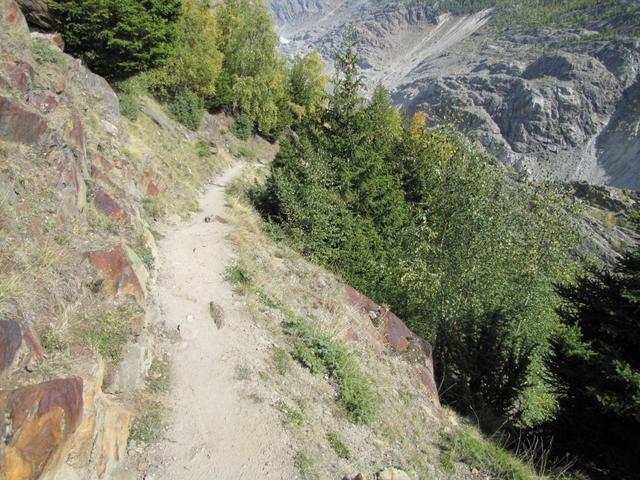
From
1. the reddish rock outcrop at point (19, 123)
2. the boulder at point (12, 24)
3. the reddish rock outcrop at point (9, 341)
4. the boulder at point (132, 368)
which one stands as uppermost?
the boulder at point (12, 24)

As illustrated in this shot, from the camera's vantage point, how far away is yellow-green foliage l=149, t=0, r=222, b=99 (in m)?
25.9

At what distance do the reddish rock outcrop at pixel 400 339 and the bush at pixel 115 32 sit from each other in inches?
570

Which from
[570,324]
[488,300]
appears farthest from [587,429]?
[488,300]

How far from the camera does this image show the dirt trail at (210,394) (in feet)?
17.0

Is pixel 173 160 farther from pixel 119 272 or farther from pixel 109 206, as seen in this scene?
pixel 119 272

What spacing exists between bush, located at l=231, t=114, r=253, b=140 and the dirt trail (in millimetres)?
24521

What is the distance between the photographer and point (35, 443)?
3566mm

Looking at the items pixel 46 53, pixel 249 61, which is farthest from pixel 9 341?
pixel 249 61

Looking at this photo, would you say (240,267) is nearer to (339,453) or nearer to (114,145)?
(339,453)

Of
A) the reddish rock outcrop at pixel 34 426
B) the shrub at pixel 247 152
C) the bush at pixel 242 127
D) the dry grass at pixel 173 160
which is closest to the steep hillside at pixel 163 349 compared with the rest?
the reddish rock outcrop at pixel 34 426

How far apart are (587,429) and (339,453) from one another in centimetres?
537

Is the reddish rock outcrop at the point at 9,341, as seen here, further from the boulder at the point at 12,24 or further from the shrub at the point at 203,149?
the shrub at the point at 203,149

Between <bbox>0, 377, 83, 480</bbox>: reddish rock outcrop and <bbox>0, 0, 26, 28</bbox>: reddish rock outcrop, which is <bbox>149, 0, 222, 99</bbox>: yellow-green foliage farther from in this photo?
<bbox>0, 377, 83, 480</bbox>: reddish rock outcrop

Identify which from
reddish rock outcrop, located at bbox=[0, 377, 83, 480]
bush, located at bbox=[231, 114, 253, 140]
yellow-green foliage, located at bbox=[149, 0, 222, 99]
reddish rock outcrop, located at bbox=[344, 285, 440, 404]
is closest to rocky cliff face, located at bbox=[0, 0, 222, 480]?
reddish rock outcrop, located at bbox=[0, 377, 83, 480]
